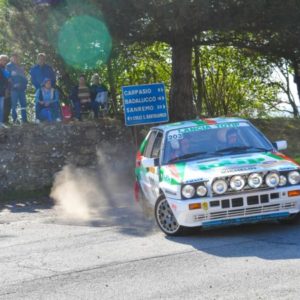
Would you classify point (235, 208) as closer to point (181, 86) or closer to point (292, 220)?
point (292, 220)

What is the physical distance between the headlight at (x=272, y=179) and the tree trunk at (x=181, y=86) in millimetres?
11008

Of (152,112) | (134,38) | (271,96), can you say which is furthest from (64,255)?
(271,96)

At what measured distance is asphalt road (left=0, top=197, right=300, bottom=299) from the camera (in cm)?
Answer: 658

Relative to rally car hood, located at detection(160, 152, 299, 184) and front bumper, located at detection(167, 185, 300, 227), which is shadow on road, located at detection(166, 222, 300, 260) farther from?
rally car hood, located at detection(160, 152, 299, 184)

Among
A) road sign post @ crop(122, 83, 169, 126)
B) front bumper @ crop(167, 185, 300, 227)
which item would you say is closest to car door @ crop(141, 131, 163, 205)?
front bumper @ crop(167, 185, 300, 227)

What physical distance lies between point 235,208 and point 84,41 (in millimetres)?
10561

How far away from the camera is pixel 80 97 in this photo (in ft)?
61.0

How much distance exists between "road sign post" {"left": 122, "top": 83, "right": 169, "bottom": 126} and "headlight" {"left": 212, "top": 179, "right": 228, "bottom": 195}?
737cm

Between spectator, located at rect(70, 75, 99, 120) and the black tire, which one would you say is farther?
spectator, located at rect(70, 75, 99, 120)

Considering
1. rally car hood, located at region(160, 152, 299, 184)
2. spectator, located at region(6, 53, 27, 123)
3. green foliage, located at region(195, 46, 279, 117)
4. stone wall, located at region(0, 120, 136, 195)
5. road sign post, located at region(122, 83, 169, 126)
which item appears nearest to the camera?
rally car hood, located at region(160, 152, 299, 184)

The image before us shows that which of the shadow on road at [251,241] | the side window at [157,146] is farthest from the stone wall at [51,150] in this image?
the shadow on road at [251,241]

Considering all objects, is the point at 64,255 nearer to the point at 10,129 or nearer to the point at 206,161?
the point at 206,161

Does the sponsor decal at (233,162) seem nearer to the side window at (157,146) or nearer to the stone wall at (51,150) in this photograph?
the side window at (157,146)

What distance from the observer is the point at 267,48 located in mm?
20578
